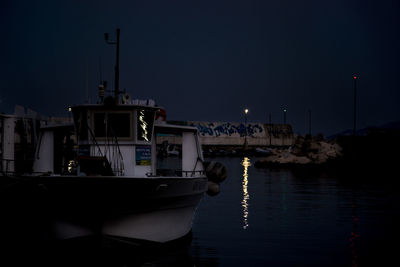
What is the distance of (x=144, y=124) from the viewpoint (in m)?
14.8

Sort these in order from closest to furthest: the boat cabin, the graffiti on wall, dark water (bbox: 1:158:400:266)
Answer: dark water (bbox: 1:158:400:266)
the boat cabin
the graffiti on wall

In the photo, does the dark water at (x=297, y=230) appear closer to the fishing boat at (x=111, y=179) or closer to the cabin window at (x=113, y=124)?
the fishing boat at (x=111, y=179)

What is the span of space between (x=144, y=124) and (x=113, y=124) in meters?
1.02

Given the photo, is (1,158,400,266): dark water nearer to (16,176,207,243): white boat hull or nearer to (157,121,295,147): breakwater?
(16,176,207,243): white boat hull

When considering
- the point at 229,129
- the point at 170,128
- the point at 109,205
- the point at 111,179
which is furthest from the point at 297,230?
the point at 229,129

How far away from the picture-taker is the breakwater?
13238cm

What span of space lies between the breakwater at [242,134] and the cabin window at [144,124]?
11504 cm

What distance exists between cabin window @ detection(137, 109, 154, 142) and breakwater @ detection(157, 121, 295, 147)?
11504 cm

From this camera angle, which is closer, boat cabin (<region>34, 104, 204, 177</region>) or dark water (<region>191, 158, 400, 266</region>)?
dark water (<region>191, 158, 400, 266</region>)

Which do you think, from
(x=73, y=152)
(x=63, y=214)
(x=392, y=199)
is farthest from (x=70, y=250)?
(x=392, y=199)

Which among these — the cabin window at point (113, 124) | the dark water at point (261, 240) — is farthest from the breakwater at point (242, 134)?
the cabin window at point (113, 124)

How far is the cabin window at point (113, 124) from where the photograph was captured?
14500mm

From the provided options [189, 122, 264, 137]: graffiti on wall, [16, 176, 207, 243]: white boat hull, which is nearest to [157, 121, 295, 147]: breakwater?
[189, 122, 264, 137]: graffiti on wall

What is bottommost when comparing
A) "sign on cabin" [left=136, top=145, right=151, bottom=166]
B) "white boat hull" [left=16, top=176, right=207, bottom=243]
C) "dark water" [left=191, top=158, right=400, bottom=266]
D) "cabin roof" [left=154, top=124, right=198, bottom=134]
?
"dark water" [left=191, top=158, right=400, bottom=266]
